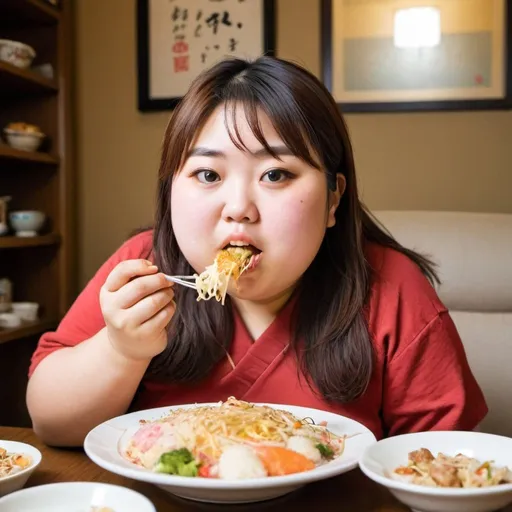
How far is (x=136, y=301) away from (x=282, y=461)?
30cm

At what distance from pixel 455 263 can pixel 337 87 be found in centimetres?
104

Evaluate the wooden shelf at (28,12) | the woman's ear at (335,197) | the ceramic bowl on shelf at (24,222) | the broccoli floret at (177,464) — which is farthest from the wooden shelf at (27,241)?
the broccoli floret at (177,464)

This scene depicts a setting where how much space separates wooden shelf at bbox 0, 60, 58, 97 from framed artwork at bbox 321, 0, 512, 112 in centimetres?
105

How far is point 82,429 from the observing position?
3.25ft

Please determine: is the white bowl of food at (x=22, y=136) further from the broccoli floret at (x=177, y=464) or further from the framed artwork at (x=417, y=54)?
the broccoli floret at (x=177, y=464)

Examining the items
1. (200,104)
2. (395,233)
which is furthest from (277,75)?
(395,233)

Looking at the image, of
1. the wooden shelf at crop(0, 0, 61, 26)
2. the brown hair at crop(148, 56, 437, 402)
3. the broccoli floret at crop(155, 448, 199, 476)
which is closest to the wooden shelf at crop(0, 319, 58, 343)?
the wooden shelf at crop(0, 0, 61, 26)

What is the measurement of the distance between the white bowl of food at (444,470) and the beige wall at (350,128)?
1813 millimetres

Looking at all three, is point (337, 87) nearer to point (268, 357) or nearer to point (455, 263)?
point (455, 263)

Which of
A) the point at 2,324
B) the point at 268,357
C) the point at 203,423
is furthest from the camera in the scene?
the point at 2,324

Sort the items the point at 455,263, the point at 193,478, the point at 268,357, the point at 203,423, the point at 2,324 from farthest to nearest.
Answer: the point at 2,324 → the point at 455,263 → the point at 268,357 → the point at 203,423 → the point at 193,478

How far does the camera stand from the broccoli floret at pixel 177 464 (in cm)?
71

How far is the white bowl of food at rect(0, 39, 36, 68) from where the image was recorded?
91.0 inches

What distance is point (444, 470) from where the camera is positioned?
691 mm
